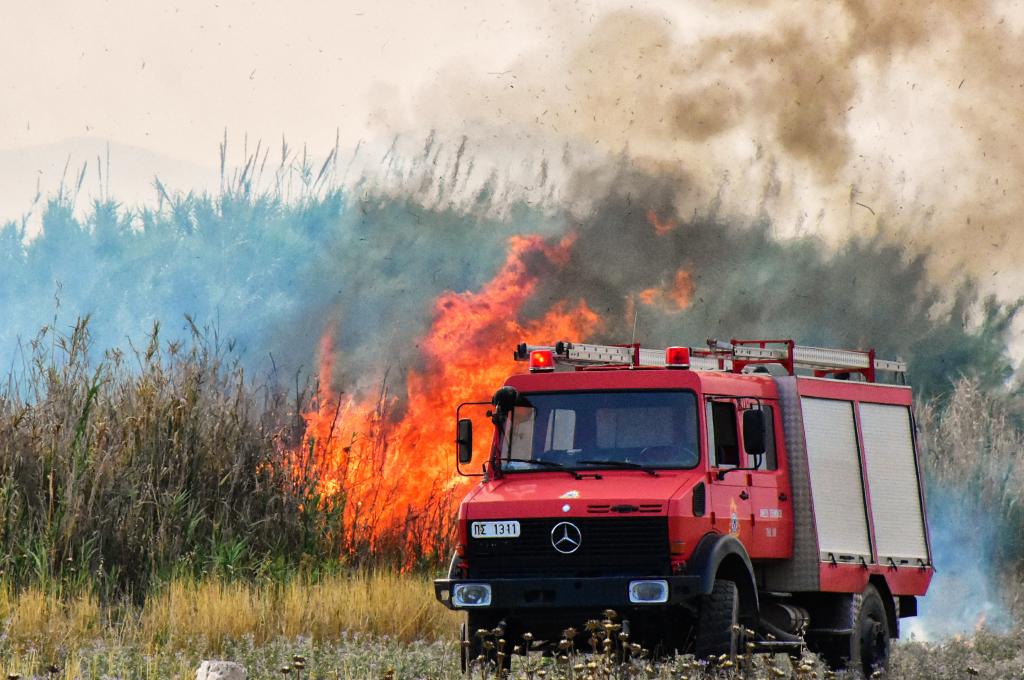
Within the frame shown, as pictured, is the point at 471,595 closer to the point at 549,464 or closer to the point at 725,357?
the point at 549,464

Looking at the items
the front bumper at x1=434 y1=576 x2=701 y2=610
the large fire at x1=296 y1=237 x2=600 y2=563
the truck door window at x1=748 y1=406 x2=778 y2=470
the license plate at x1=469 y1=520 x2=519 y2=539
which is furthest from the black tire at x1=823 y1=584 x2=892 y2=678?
the large fire at x1=296 y1=237 x2=600 y2=563

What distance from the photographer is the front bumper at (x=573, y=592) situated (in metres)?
12.5

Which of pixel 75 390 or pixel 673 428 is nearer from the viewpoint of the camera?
pixel 673 428

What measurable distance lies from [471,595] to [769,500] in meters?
2.93

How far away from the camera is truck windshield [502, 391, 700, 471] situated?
1334 centimetres

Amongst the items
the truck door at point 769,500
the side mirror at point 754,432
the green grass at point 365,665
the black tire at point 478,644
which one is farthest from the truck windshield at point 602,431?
the green grass at point 365,665

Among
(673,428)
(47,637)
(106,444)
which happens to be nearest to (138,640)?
(47,637)

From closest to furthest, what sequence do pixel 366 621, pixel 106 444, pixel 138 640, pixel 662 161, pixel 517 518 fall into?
pixel 517 518 → pixel 138 640 → pixel 366 621 → pixel 106 444 → pixel 662 161

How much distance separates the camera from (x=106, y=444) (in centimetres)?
1688

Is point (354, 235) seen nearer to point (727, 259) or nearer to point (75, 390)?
point (727, 259)

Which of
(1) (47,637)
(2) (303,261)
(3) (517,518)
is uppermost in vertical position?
(2) (303,261)

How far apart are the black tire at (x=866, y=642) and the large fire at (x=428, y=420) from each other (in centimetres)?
505

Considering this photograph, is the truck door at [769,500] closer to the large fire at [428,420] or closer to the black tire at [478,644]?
the black tire at [478,644]

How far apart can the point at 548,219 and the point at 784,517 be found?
752 inches
